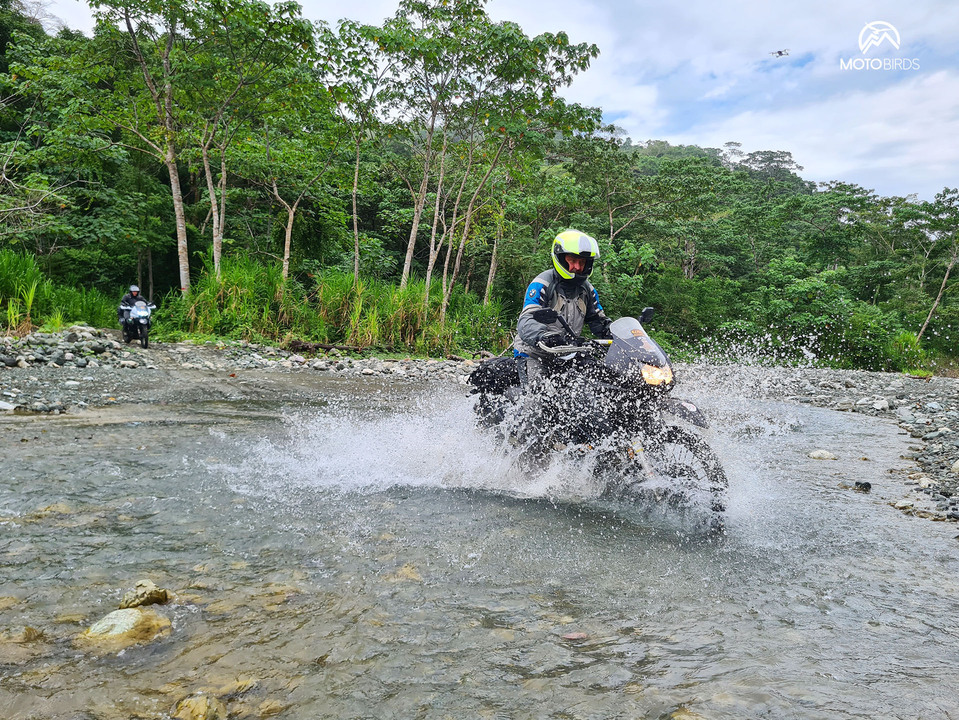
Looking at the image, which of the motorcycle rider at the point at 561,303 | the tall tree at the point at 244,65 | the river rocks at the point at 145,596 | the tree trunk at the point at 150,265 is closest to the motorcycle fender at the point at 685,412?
the motorcycle rider at the point at 561,303

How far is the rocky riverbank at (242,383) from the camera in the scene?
626 centimetres

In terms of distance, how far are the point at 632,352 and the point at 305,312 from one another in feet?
39.5

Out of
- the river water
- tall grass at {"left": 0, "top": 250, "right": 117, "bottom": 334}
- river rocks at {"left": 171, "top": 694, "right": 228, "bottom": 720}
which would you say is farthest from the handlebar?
Answer: tall grass at {"left": 0, "top": 250, "right": 117, "bottom": 334}

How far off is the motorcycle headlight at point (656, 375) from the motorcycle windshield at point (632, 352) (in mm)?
41

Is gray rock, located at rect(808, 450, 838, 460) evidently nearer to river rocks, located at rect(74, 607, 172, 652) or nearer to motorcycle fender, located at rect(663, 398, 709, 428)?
motorcycle fender, located at rect(663, 398, 709, 428)

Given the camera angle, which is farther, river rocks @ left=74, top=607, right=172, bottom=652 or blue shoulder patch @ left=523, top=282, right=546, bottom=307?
blue shoulder patch @ left=523, top=282, right=546, bottom=307

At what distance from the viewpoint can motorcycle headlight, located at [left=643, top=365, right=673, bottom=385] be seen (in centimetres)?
401

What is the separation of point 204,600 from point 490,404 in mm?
3014

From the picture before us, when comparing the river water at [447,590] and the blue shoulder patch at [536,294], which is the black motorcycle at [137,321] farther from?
the blue shoulder patch at [536,294]

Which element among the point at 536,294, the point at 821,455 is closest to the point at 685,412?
the point at 536,294

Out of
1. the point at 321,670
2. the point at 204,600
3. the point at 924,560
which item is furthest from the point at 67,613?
the point at 924,560

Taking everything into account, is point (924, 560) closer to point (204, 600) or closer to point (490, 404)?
point (490, 404)

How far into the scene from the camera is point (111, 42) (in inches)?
557

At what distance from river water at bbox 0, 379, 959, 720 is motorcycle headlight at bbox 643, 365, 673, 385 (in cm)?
94
